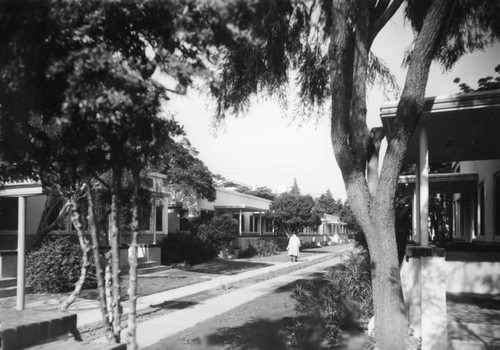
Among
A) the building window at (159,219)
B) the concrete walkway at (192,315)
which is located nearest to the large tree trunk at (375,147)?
the concrete walkway at (192,315)

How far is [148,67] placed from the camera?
137 inches

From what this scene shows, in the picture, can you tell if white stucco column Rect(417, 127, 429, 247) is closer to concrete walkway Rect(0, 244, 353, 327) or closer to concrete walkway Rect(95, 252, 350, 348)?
concrete walkway Rect(95, 252, 350, 348)

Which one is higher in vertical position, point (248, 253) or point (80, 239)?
point (80, 239)

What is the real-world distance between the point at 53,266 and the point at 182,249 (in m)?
8.83

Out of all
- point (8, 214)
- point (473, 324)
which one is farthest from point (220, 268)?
point (473, 324)

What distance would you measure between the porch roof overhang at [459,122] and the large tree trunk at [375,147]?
0.46 meters

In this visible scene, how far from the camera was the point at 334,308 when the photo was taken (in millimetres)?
7648

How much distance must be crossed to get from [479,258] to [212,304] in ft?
19.6

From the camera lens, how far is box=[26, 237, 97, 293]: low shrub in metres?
12.3

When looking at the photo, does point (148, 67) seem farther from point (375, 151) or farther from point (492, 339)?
point (492, 339)

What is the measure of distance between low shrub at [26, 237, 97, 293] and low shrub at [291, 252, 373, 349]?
21.9 ft

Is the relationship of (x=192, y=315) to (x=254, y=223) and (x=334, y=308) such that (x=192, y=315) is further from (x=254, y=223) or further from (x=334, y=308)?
(x=254, y=223)

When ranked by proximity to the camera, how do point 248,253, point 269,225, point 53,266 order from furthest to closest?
point 269,225, point 248,253, point 53,266

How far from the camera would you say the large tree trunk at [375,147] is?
637cm
